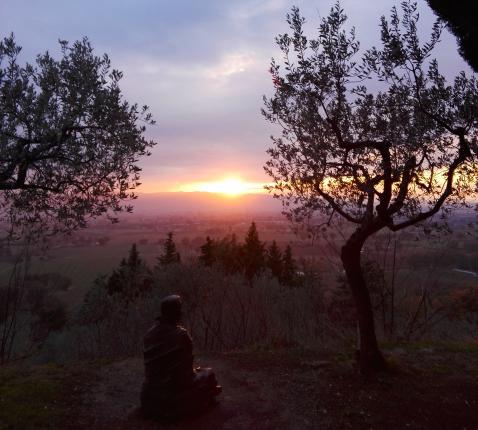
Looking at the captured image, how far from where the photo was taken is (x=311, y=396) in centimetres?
989

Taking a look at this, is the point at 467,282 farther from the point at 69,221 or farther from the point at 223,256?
the point at 69,221

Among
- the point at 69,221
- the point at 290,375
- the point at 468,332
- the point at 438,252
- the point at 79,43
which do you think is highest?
the point at 79,43

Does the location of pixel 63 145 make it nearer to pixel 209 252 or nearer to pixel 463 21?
pixel 463 21

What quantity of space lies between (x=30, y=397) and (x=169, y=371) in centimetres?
361

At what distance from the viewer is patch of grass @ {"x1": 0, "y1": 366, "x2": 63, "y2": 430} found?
8547mm

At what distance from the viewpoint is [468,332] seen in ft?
75.4

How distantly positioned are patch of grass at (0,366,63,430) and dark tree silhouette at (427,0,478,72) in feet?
39.0

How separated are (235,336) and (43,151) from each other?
2128 centimetres

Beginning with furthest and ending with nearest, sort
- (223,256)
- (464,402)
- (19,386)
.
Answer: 1. (223,256)
2. (19,386)
3. (464,402)

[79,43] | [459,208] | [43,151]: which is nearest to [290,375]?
[459,208]

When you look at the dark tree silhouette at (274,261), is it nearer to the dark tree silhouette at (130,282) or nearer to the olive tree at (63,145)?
the dark tree silhouette at (130,282)

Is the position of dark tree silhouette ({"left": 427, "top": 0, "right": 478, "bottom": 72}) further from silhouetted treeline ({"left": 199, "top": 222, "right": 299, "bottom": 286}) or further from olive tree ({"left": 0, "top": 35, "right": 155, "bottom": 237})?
silhouetted treeline ({"left": 199, "top": 222, "right": 299, "bottom": 286})

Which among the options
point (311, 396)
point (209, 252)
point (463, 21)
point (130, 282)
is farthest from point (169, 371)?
point (209, 252)

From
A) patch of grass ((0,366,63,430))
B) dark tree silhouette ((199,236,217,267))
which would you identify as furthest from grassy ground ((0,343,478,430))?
dark tree silhouette ((199,236,217,267))
